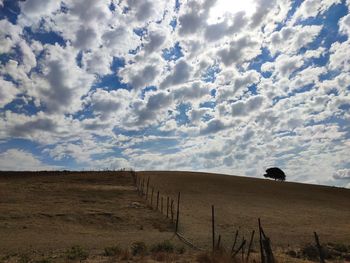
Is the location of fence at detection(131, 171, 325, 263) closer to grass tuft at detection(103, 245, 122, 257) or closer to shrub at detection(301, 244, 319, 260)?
shrub at detection(301, 244, 319, 260)

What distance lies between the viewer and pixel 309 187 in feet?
273

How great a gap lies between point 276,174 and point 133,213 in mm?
84050

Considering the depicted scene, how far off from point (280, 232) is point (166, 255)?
16.4m

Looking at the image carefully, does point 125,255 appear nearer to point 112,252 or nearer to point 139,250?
point 112,252

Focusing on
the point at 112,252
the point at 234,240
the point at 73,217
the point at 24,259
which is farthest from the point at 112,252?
the point at 73,217

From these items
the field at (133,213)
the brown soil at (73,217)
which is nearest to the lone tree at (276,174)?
the field at (133,213)

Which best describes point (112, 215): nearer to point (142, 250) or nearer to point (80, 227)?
point (80, 227)

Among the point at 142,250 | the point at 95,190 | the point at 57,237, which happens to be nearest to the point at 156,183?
the point at 95,190

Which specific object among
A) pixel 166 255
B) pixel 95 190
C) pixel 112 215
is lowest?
pixel 166 255

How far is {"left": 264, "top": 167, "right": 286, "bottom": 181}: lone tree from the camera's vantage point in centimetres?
11925

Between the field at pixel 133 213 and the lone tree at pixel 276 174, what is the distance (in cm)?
4485

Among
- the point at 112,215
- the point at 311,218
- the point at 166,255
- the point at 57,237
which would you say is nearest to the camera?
the point at 166,255

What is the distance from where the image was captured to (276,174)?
11975cm

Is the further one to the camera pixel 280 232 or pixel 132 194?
pixel 132 194
